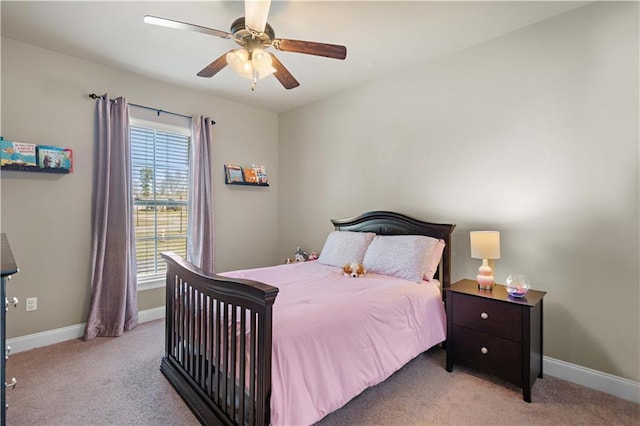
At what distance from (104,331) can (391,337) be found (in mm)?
2773

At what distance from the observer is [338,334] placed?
1.74 metres

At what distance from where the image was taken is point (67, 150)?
114 inches

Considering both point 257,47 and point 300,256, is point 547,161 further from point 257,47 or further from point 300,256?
point 300,256

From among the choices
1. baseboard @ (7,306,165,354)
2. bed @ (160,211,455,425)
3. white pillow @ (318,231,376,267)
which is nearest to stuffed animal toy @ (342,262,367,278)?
bed @ (160,211,455,425)

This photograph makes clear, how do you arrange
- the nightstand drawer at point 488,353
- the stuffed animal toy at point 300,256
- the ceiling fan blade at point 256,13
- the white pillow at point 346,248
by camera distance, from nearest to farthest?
1. the ceiling fan blade at point 256,13
2. the nightstand drawer at point 488,353
3. the white pillow at point 346,248
4. the stuffed animal toy at point 300,256

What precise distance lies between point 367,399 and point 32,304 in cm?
300

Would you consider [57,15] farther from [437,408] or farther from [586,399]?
[586,399]

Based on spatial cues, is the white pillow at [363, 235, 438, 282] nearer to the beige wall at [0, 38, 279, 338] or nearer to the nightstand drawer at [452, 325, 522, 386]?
the nightstand drawer at [452, 325, 522, 386]

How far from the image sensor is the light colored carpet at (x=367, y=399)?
1844 mm

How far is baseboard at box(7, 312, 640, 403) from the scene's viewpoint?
80.8 inches

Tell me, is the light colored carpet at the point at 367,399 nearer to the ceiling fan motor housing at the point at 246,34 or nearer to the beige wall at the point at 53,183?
the beige wall at the point at 53,183

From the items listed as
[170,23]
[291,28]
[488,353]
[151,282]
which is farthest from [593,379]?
[151,282]

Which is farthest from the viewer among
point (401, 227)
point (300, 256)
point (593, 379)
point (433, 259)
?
point (300, 256)

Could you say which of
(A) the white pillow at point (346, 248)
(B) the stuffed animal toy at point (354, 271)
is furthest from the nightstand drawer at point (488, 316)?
(A) the white pillow at point (346, 248)
